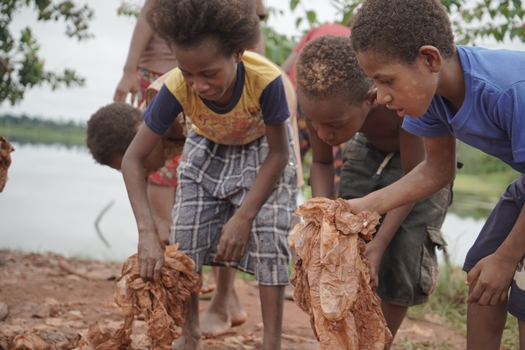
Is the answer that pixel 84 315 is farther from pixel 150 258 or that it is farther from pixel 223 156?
pixel 223 156

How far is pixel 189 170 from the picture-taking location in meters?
3.17

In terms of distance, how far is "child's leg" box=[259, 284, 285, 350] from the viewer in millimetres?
2852

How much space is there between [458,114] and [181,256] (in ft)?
4.80

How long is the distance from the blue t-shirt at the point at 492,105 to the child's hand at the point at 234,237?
1121 mm

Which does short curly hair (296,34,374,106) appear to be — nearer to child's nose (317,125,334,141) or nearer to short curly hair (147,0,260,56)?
child's nose (317,125,334,141)

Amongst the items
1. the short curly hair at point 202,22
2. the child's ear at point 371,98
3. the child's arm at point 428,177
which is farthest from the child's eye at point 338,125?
the short curly hair at point 202,22

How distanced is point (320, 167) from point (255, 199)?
0.37 metres

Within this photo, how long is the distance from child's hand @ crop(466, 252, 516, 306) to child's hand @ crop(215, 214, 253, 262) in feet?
3.77

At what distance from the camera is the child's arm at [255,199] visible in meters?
2.90

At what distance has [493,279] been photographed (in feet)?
7.00

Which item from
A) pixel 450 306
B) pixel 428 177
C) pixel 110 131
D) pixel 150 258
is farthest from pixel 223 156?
pixel 450 306

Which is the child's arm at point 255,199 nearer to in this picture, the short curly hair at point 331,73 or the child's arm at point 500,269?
the short curly hair at point 331,73

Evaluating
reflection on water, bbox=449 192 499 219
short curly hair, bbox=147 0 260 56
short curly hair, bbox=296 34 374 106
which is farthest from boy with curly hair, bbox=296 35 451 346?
reflection on water, bbox=449 192 499 219

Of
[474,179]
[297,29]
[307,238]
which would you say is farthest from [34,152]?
[307,238]
